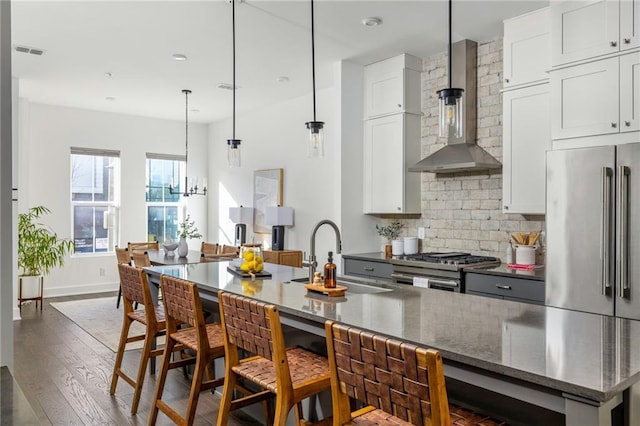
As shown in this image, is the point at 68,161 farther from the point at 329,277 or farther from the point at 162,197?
the point at 329,277

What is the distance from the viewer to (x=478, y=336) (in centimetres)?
164

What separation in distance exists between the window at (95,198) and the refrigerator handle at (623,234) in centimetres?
729

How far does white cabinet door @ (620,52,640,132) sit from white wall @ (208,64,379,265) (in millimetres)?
2612

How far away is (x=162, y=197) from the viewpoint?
27.7ft

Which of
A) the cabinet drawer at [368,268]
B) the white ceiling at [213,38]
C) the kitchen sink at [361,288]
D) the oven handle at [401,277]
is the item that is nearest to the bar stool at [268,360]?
the kitchen sink at [361,288]

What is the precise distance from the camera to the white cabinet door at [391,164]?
15.9 feet

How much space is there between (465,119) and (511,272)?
1534 millimetres

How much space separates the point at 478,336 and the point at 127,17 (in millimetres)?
3753

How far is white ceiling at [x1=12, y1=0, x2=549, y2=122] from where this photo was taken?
3734 mm

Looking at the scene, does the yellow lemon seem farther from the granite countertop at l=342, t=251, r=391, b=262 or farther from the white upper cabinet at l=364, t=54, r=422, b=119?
the white upper cabinet at l=364, t=54, r=422, b=119

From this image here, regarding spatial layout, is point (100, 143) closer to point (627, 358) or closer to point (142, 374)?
point (142, 374)

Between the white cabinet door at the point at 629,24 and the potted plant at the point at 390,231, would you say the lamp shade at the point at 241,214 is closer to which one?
the potted plant at the point at 390,231

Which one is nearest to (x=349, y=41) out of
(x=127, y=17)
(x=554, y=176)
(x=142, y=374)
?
(x=127, y=17)

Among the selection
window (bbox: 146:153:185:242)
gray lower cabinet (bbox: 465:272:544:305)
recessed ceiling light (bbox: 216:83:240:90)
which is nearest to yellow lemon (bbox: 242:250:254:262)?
gray lower cabinet (bbox: 465:272:544:305)
